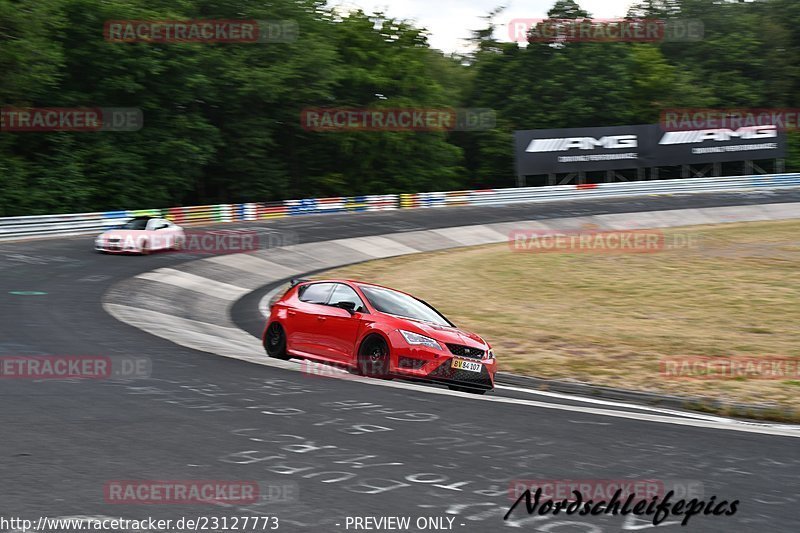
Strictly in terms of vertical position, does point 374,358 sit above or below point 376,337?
below

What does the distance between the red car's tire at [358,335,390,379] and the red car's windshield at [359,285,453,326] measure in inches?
22.8

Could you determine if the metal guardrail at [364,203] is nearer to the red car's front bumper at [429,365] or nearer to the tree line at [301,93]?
the tree line at [301,93]

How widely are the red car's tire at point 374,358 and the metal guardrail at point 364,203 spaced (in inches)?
1014

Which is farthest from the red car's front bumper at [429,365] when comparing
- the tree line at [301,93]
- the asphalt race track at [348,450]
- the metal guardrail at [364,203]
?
the tree line at [301,93]


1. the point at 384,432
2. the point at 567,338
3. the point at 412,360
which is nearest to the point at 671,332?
the point at 567,338

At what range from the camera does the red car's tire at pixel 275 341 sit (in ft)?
44.8

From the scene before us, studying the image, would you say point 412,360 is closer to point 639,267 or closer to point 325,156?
point 639,267

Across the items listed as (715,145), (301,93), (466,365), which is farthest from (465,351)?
(715,145)

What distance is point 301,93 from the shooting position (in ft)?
174

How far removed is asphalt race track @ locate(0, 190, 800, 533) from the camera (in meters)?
5.86

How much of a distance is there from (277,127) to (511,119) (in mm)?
17676

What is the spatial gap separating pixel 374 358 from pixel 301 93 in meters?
43.0

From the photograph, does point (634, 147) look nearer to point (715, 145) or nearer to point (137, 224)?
point (715, 145)

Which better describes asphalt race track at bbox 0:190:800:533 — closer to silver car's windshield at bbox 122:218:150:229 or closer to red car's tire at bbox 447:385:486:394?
red car's tire at bbox 447:385:486:394
